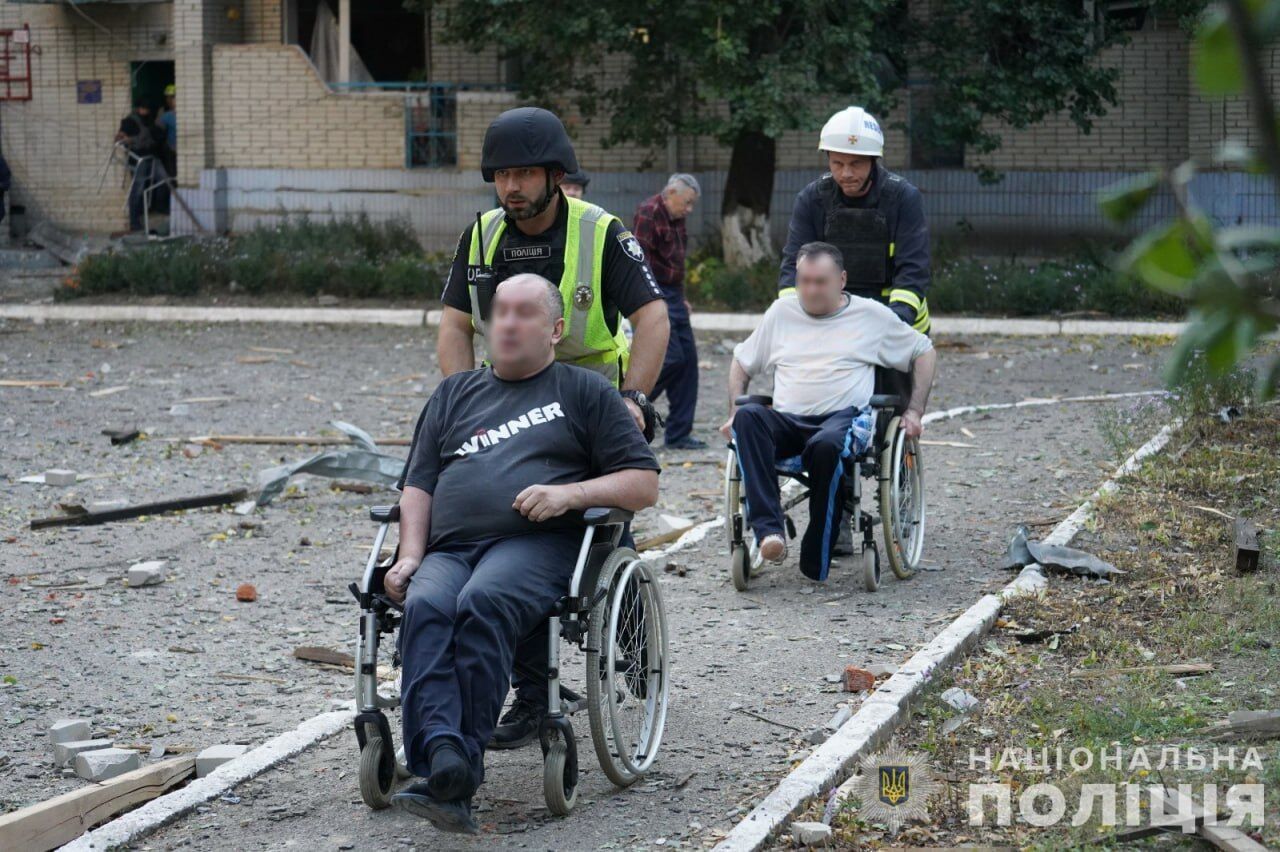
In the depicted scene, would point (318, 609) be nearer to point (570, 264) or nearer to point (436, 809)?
point (570, 264)

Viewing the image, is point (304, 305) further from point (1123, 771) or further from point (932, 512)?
point (1123, 771)

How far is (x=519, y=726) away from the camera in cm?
472

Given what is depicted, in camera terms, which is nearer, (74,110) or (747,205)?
(747,205)

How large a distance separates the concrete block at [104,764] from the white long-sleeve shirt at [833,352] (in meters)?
3.59

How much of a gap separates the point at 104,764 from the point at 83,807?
0.43 metres

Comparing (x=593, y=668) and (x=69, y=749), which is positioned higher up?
(x=593, y=668)

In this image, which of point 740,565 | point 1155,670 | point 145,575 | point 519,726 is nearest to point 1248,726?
point 1155,670

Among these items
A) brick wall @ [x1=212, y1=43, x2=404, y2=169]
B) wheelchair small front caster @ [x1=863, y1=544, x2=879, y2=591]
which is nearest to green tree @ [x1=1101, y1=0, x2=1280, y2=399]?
wheelchair small front caster @ [x1=863, y1=544, x2=879, y2=591]

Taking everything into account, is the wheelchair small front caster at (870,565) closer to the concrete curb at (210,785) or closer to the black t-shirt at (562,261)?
the black t-shirt at (562,261)

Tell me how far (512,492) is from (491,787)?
2.98ft

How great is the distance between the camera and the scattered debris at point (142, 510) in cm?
862

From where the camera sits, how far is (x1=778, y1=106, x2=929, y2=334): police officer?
24.4 feet

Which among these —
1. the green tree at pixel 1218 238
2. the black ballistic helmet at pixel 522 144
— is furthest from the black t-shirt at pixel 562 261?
the green tree at pixel 1218 238

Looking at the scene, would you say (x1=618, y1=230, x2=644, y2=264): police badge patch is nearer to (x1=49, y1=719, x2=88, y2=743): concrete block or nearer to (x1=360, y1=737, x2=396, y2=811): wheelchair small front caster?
(x1=360, y1=737, x2=396, y2=811): wheelchair small front caster
